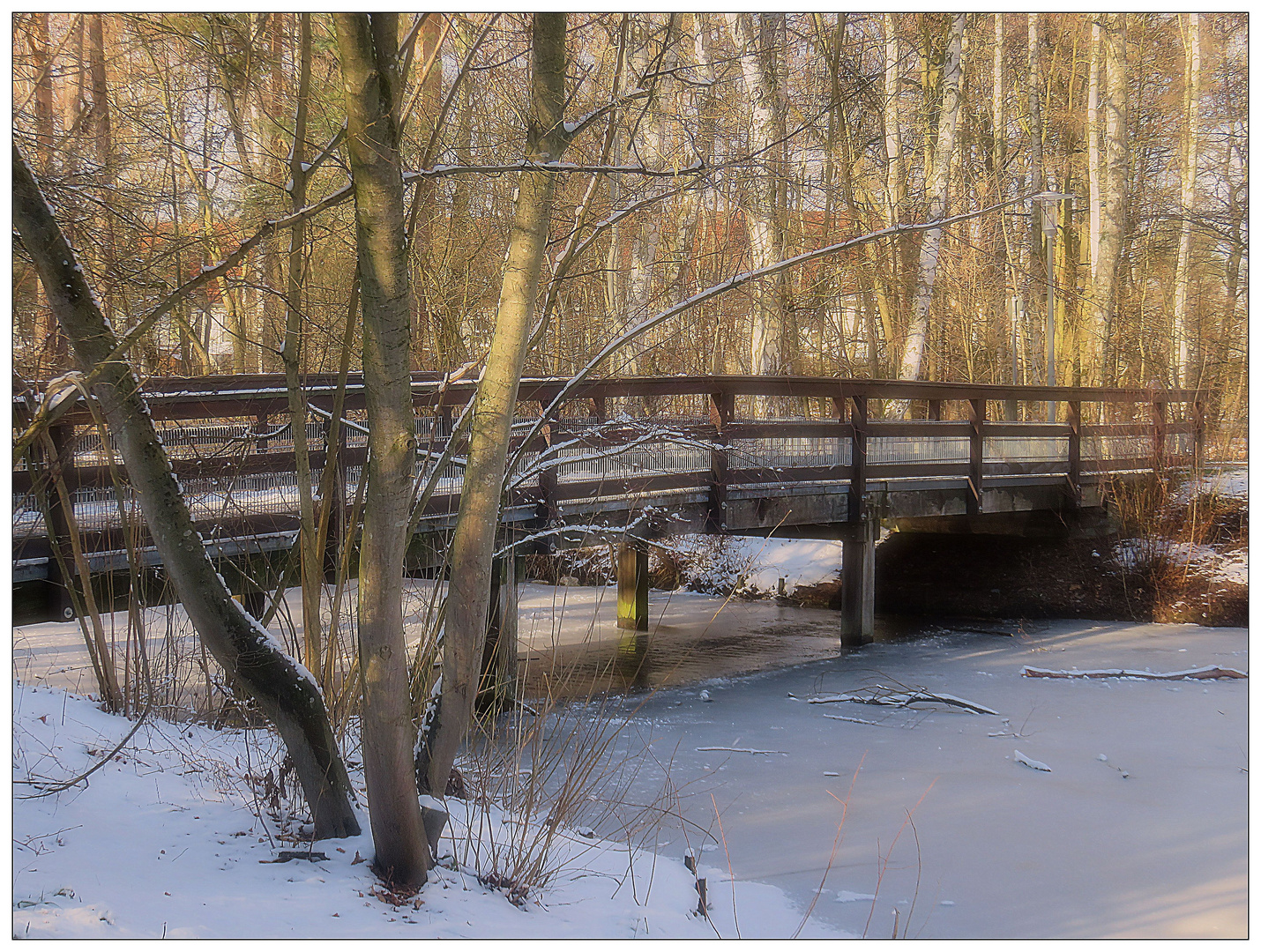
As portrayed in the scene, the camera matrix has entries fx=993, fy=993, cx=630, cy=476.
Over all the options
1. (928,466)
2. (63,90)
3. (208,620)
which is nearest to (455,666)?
(208,620)

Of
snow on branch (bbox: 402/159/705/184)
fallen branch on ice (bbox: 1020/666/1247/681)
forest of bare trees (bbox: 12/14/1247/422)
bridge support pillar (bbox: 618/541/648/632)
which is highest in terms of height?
forest of bare trees (bbox: 12/14/1247/422)

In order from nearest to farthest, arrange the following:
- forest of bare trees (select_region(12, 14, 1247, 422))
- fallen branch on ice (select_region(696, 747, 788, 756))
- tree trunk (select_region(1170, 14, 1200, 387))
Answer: forest of bare trees (select_region(12, 14, 1247, 422)), fallen branch on ice (select_region(696, 747, 788, 756)), tree trunk (select_region(1170, 14, 1200, 387))

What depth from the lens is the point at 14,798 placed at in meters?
3.71

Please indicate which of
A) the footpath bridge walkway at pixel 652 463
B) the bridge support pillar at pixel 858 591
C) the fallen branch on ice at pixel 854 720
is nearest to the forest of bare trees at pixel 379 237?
the footpath bridge walkway at pixel 652 463

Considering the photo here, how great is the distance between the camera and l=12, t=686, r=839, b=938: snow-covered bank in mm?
2977

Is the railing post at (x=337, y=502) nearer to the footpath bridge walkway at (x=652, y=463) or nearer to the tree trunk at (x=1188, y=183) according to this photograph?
the footpath bridge walkway at (x=652, y=463)

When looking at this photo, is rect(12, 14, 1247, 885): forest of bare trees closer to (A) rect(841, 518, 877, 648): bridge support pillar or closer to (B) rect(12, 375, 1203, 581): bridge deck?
(B) rect(12, 375, 1203, 581): bridge deck

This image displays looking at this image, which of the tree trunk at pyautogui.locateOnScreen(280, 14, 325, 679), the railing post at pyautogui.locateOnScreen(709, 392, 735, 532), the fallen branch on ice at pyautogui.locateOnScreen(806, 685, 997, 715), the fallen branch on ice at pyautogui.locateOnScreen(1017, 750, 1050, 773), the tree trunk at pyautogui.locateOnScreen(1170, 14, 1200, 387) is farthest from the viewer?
the tree trunk at pyautogui.locateOnScreen(1170, 14, 1200, 387)

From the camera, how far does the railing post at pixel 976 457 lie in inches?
460

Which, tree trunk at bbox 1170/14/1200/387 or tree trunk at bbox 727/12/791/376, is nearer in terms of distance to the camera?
tree trunk at bbox 727/12/791/376

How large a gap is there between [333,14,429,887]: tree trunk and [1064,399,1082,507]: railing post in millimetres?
11481

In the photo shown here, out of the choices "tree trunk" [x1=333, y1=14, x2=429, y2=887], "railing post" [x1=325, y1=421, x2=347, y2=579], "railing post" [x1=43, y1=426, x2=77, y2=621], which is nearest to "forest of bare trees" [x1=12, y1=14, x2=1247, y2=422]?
"tree trunk" [x1=333, y1=14, x2=429, y2=887]

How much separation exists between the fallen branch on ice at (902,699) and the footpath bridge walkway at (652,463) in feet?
5.89

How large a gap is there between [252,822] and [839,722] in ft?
16.1
